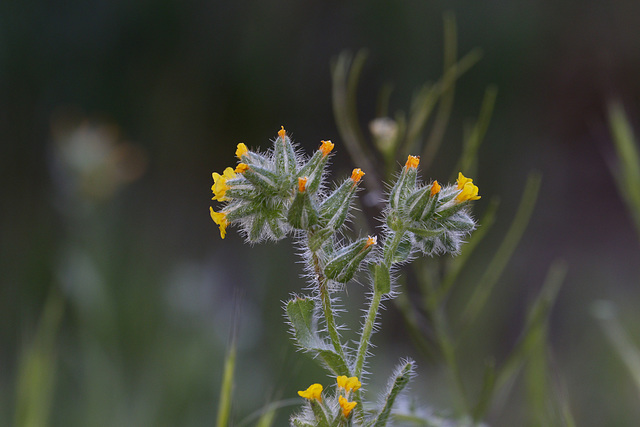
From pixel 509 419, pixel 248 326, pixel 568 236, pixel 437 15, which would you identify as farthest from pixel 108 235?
pixel 568 236

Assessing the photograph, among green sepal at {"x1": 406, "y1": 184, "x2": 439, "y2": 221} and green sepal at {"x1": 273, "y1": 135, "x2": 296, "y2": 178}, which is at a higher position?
green sepal at {"x1": 273, "y1": 135, "x2": 296, "y2": 178}

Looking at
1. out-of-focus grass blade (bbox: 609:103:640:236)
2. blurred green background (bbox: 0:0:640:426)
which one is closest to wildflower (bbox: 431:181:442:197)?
out-of-focus grass blade (bbox: 609:103:640:236)

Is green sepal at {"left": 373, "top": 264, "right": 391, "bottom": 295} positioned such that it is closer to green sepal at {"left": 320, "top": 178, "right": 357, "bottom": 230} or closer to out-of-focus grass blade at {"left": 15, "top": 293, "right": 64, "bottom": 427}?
green sepal at {"left": 320, "top": 178, "right": 357, "bottom": 230}

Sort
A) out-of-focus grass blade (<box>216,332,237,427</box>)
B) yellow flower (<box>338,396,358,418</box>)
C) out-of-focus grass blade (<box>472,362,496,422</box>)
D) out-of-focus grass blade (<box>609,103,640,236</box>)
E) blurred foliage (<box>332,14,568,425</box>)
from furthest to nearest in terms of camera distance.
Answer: out-of-focus grass blade (<box>609,103,640,236</box>) < blurred foliage (<box>332,14,568,425</box>) < out-of-focus grass blade (<box>472,362,496,422</box>) < out-of-focus grass blade (<box>216,332,237,427</box>) < yellow flower (<box>338,396,358,418</box>)

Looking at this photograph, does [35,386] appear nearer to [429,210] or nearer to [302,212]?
[302,212]

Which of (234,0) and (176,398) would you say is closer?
(176,398)

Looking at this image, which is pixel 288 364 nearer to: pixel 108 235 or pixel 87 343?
pixel 87 343

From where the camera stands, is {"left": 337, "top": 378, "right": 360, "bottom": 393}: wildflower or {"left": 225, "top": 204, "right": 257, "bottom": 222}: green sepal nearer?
{"left": 337, "top": 378, "right": 360, "bottom": 393}: wildflower
